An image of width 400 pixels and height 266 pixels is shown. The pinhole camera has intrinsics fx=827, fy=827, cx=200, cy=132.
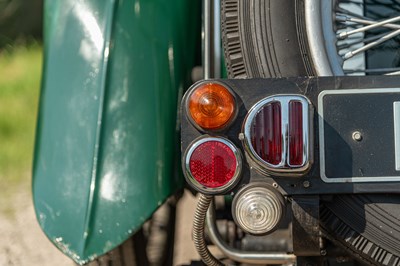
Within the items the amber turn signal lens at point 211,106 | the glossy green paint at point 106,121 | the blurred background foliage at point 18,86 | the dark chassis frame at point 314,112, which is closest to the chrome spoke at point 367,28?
the dark chassis frame at point 314,112

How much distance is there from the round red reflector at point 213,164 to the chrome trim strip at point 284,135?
0.15 ft

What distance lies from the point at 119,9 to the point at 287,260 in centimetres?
87

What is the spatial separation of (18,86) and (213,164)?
4.81m

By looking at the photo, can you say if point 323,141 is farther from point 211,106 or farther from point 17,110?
A: point 17,110

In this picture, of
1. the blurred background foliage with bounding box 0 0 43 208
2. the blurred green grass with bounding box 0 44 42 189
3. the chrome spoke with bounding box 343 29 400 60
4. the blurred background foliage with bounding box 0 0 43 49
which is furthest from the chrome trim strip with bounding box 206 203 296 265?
the blurred background foliage with bounding box 0 0 43 49

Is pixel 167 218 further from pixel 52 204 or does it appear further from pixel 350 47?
pixel 350 47

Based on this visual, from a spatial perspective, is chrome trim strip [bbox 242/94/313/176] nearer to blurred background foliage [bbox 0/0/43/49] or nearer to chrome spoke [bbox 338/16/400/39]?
chrome spoke [bbox 338/16/400/39]

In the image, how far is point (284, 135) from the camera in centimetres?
185

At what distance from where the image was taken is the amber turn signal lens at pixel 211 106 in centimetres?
187

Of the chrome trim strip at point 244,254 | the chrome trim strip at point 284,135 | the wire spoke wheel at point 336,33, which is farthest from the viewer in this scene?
the chrome trim strip at point 244,254

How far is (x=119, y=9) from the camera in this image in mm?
2434

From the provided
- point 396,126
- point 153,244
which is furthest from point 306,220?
point 153,244

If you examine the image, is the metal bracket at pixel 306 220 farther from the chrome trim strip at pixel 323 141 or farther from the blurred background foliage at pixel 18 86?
the blurred background foliage at pixel 18 86

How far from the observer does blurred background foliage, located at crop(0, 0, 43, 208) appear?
17.5ft
